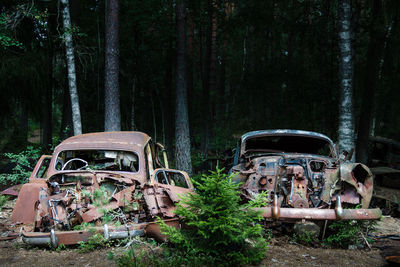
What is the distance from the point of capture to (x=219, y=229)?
4.10 metres

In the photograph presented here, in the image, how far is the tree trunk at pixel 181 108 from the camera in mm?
10844

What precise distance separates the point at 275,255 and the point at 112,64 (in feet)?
23.7

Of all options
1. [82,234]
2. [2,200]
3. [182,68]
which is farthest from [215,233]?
[182,68]

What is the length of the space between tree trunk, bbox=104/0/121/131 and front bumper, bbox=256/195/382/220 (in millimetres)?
5912

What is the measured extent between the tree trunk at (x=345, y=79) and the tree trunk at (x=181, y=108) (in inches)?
185

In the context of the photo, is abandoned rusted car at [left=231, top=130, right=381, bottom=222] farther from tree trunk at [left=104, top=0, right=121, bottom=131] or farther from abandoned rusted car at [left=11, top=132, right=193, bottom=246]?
tree trunk at [left=104, top=0, right=121, bottom=131]

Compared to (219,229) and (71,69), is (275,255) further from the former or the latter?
(71,69)

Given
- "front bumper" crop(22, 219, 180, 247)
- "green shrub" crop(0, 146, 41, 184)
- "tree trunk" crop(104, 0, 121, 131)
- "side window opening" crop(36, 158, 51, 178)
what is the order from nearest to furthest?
"front bumper" crop(22, 219, 180, 247) → "side window opening" crop(36, 158, 51, 178) → "green shrub" crop(0, 146, 41, 184) → "tree trunk" crop(104, 0, 121, 131)

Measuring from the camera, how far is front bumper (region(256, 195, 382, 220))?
16.2ft

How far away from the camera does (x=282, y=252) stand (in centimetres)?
493

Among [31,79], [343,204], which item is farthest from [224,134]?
[343,204]

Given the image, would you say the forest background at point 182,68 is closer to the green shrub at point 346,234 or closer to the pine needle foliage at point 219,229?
the green shrub at point 346,234

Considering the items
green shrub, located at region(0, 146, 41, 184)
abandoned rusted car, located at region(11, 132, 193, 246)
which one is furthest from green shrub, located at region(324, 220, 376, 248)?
green shrub, located at region(0, 146, 41, 184)

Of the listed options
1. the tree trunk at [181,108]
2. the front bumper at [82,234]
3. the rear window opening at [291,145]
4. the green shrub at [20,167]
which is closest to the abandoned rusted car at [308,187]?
the rear window opening at [291,145]
